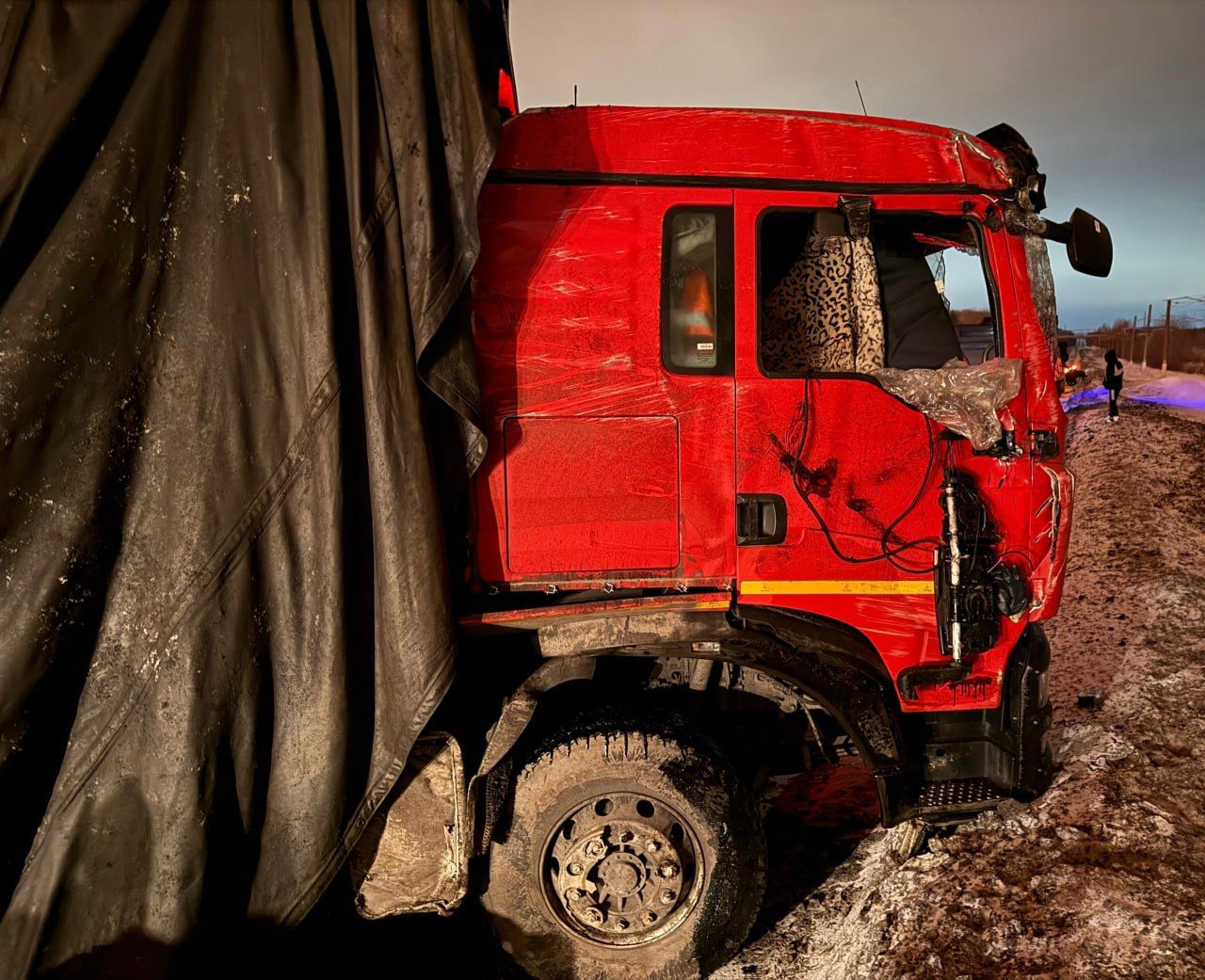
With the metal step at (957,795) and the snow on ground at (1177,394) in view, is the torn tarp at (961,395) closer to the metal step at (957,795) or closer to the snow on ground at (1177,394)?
the metal step at (957,795)

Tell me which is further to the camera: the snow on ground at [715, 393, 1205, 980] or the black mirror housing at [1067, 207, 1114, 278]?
the black mirror housing at [1067, 207, 1114, 278]

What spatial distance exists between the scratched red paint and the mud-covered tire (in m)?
0.61

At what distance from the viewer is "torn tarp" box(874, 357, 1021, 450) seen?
2.88 metres

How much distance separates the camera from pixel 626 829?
9.30ft

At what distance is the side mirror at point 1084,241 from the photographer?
122 inches

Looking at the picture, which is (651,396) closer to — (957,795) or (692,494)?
(692,494)

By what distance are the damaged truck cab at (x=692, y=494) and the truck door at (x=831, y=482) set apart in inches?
0.4

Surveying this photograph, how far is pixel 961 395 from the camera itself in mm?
2900

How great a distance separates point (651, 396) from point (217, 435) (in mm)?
1400

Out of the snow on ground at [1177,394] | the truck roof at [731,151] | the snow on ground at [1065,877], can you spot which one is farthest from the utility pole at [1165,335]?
the truck roof at [731,151]

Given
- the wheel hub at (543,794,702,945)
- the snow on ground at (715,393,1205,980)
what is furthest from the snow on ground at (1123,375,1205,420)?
the wheel hub at (543,794,702,945)

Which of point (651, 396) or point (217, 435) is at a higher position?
point (651, 396)

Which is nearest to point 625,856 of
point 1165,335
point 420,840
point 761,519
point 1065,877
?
point 420,840

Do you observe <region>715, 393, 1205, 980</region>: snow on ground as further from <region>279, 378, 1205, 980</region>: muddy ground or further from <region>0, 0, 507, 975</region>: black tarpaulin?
<region>0, 0, 507, 975</region>: black tarpaulin
